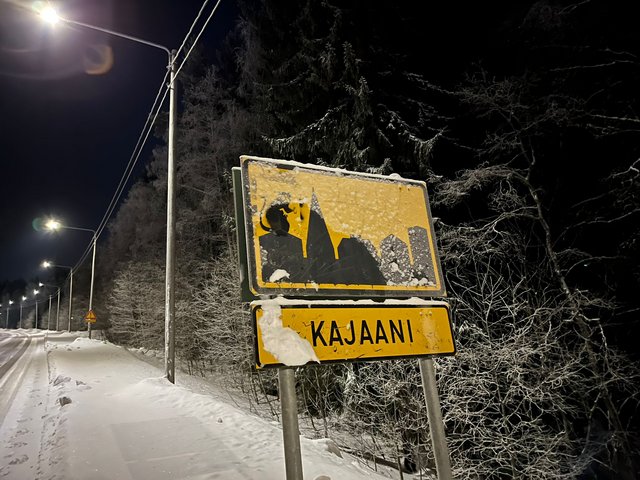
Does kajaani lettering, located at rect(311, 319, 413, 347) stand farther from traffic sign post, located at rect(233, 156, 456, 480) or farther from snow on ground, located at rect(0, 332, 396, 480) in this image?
snow on ground, located at rect(0, 332, 396, 480)

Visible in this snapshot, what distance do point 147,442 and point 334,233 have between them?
4.62 meters

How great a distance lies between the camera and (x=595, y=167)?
8664 millimetres

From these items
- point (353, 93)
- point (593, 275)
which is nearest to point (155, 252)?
point (353, 93)

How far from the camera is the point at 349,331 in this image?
1.73 metres

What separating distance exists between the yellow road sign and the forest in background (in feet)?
18.5

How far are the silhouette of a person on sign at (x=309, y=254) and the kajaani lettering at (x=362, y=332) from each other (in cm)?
20

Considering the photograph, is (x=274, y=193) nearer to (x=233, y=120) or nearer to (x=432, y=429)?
(x=432, y=429)

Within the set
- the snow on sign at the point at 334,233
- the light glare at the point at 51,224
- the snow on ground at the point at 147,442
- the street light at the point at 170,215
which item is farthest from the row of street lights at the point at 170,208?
the light glare at the point at 51,224

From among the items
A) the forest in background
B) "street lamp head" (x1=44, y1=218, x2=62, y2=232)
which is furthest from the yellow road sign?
"street lamp head" (x1=44, y1=218, x2=62, y2=232)

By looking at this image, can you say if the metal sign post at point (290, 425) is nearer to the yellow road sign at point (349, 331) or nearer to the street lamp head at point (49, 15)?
the yellow road sign at point (349, 331)

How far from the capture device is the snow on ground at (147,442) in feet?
13.0

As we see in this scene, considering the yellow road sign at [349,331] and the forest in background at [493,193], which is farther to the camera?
the forest in background at [493,193]

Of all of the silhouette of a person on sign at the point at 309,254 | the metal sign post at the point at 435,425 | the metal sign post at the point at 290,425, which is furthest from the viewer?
the metal sign post at the point at 435,425

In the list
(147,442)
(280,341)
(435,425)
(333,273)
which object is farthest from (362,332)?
(147,442)
